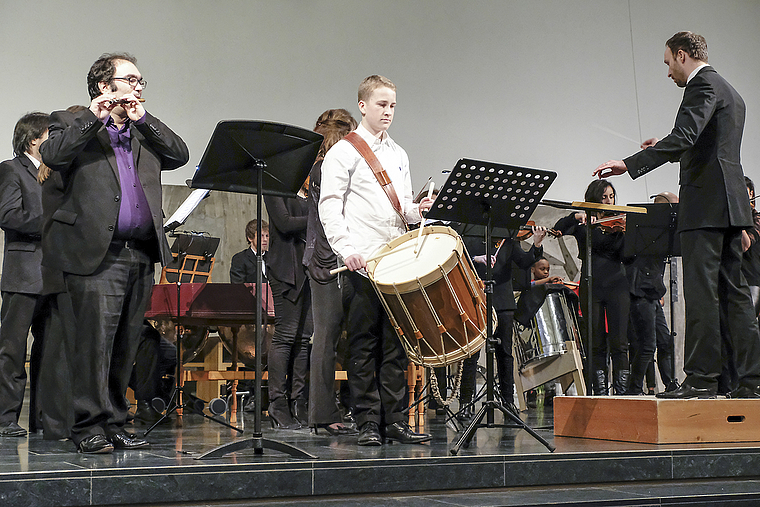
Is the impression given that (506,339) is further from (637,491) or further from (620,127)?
(620,127)

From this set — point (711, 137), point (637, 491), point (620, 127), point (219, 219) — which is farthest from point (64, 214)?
point (620, 127)

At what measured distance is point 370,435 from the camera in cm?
342

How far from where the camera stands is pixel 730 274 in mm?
3873

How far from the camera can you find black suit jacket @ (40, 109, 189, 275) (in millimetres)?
3053

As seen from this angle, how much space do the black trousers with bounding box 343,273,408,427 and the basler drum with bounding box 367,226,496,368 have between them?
11 centimetres

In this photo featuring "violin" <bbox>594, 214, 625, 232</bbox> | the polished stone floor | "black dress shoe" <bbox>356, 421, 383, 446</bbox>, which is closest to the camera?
the polished stone floor

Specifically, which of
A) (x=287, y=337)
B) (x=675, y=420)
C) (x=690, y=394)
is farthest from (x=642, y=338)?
(x=287, y=337)

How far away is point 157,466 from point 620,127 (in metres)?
7.55

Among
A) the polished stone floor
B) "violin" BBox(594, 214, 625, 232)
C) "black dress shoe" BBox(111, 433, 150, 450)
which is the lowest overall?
the polished stone floor

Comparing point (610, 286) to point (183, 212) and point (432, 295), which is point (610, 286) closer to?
point (432, 295)

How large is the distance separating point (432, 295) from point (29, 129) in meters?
2.65

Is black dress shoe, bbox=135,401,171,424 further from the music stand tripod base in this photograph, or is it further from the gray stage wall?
the gray stage wall

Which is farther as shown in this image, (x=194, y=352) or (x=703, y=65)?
(x=194, y=352)

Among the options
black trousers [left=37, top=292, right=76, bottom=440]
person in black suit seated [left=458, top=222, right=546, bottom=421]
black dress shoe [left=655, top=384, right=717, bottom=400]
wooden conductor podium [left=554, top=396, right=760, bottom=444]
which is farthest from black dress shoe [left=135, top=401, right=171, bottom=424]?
black dress shoe [left=655, top=384, right=717, bottom=400]
